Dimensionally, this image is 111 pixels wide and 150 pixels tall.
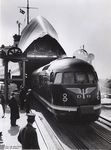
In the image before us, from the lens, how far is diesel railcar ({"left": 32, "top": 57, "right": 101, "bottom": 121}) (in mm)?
12797

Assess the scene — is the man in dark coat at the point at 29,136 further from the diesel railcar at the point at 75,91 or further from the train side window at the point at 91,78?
the train side window at the point at 91,78

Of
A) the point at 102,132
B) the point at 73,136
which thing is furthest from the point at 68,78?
the point at 102,132

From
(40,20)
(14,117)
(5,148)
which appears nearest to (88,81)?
(14,117)

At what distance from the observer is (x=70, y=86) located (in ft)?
43.5

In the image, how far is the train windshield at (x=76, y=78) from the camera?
1347cm

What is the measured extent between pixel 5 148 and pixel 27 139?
3577 millimetres

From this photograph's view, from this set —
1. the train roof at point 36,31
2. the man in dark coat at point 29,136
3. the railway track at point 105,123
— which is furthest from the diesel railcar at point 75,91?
the train roof at point 36,31

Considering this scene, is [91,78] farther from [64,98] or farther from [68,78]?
[64,98]

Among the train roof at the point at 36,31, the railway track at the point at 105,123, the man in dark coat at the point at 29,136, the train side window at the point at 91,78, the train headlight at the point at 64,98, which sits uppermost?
the train roof at the point at 36,31

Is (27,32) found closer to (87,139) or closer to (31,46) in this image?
(31,46)

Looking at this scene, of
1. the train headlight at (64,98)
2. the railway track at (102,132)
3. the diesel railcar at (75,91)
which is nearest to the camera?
the railway track at (102,132)

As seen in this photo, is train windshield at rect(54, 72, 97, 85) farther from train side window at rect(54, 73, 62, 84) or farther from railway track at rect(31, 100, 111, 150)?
railway track at rect(31, 100, 111, 150)

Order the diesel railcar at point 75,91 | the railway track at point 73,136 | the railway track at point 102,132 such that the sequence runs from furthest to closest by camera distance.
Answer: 1. the diesel railcar at point 75,91
2. the railway track at point 102,132
3. the railway track at point 73,136

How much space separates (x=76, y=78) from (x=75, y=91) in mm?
735
